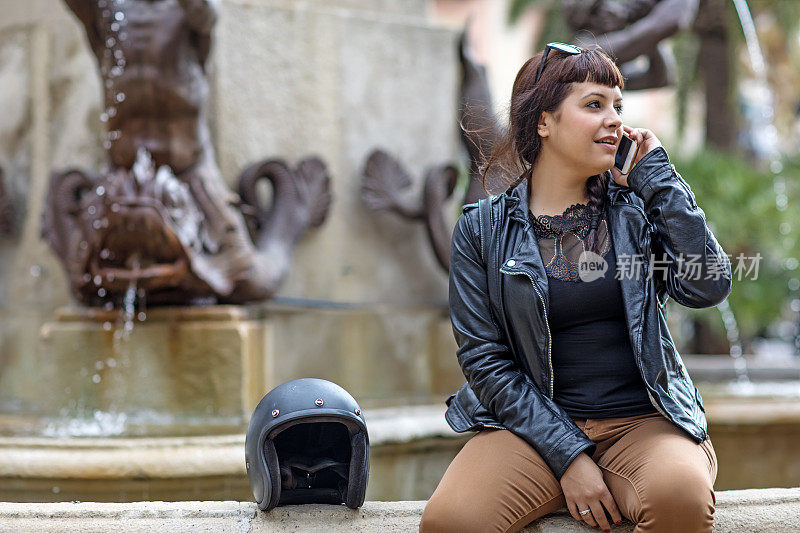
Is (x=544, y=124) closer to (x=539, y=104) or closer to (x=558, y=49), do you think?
(x=539, y=104)

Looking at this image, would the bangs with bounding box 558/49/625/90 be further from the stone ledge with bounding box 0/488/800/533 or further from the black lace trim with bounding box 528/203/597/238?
the stone ledge with bounding box 0/488/800/533

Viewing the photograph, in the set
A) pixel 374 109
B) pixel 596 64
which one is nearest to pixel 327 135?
pixel 374 109

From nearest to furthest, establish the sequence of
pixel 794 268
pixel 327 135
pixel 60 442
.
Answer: pixel 60 442
pixel 327 135
pixel 794 268

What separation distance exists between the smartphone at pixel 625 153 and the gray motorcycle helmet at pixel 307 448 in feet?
2.90

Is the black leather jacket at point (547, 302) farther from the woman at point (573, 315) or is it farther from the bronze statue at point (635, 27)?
the bronze statue at point (635, 27)

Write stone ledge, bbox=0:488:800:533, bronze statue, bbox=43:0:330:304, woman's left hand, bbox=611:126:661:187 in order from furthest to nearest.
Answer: bronze statue, bbox=43:0:330:304 → woman's left hand, bbox=611:126:661:187 → stone ledge, bbox=0:488:800:533

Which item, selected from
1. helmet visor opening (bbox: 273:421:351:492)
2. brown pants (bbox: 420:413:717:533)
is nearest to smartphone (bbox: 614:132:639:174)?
brown pants (bbox: 420:413:717:533)

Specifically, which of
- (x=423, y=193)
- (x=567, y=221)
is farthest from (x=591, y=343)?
(x=423, y=193)

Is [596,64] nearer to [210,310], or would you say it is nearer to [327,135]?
[210,310]

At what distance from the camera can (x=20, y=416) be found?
4.76 meters

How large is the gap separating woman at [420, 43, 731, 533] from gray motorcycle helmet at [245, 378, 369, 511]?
0.25 m

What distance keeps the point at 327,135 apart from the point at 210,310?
1.45 meters

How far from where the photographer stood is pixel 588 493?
7.09 ft

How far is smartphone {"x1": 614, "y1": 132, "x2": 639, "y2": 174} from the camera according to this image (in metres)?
2.38
